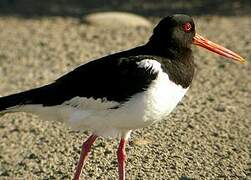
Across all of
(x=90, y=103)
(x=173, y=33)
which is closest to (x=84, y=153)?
(x=90, y=103)

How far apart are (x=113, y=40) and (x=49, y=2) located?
3996mm

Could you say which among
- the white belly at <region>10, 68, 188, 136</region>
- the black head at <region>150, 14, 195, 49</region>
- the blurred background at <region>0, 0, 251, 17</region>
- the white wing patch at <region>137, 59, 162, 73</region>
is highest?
the black head at <region>150, 14, 195, 49</region>

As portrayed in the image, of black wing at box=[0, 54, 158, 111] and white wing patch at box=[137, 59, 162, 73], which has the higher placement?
white wing patch at box=[137, 59, 162, 73]

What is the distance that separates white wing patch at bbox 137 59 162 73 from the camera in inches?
197

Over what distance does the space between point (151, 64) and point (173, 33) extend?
54cm

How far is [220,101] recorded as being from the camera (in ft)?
25.9

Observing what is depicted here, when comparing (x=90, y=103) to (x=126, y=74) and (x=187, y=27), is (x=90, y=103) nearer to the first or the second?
(x=126, y=74)

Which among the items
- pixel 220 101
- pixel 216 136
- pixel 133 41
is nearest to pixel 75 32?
pixel 133 41

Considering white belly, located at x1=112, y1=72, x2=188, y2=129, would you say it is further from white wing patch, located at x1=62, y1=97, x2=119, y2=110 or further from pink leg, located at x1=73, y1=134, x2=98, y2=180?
pink leg, located at x1=73, y1=134, x2=98, y2=180

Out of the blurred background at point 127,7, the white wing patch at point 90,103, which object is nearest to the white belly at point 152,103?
the white wing patch at point 90,103

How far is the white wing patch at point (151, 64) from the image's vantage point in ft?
16.4

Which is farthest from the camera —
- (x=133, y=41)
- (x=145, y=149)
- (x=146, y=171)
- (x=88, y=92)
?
(x=133, y=41)

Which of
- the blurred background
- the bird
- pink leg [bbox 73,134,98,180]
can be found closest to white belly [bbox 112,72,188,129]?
the bird

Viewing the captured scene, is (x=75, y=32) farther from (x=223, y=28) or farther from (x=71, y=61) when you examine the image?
(x=223, y=28)
